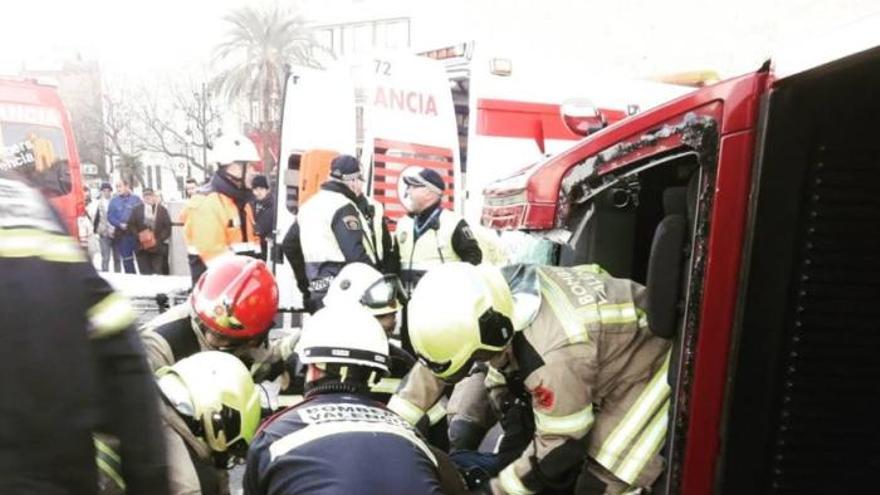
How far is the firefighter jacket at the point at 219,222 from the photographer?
562 centimetres

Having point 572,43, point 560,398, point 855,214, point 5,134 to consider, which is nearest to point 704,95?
point 855,214

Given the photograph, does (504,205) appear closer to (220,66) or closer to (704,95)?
(704,95)

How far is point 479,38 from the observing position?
621 centimetres

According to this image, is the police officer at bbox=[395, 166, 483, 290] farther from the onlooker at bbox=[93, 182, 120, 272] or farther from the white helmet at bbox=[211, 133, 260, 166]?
the onlooker at bbox=[93, 182, 120, 272]

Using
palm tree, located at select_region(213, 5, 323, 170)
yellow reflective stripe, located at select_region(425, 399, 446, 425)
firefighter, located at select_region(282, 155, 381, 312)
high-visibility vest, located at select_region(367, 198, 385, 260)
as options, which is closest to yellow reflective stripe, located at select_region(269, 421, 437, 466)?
yellow reflective stripe, located at select_region(425, 399, 446, 425)

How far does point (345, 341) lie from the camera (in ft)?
6.93

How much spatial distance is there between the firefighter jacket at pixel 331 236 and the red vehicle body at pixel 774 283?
112 inches

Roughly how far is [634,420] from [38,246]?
1.75 m

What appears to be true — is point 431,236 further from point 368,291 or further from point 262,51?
point 262,51

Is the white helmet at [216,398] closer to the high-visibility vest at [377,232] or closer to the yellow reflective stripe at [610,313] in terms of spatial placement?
the yellow reflective stripe at [610,313]

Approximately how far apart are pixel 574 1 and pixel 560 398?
12433mm

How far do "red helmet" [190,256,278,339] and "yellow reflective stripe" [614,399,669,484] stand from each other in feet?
4.55

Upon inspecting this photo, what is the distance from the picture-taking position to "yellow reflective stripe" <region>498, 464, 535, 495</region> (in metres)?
2.31

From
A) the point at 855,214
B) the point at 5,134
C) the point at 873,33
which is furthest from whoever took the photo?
the point at 5,134
